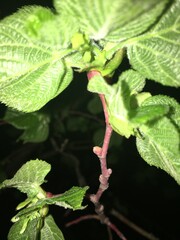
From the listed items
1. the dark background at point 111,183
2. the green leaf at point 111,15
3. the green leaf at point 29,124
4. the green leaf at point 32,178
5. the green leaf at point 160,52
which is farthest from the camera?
the dark background at point 111,183

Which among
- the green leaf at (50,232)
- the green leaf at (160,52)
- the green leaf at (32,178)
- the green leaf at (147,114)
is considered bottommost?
the green leaf at (50,232)

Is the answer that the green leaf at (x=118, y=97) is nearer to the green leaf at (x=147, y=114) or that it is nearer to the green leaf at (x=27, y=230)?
the green leaf at (x=147, y=114)

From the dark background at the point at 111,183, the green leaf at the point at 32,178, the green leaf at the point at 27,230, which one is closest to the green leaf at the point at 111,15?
the green leaf at the point at 32,178

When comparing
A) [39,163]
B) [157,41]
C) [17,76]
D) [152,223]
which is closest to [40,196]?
[39,163]

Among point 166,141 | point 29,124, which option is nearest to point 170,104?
point 166,141

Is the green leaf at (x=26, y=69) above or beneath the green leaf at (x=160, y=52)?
beneath

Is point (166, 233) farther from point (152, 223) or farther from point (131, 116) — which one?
point (131, 116)
